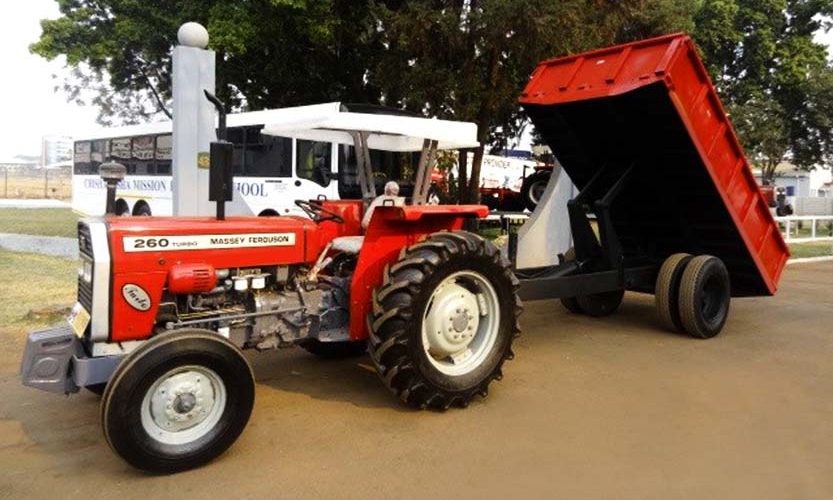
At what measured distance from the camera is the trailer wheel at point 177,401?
143 inches

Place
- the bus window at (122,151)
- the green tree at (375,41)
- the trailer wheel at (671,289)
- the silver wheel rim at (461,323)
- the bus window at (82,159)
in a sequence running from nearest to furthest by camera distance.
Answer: the silver wheel rim at (461,323)
the trailer wheel at (671,289)
the green tree at (375,41)
the bus window at (122,151)
the bus window at (82,159)

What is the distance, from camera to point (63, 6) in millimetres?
20516

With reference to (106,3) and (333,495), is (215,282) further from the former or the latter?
(106,3)

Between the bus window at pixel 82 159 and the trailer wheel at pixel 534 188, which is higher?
the bus window at pixel 82 159

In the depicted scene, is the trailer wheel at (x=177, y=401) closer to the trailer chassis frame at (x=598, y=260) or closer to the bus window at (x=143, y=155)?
the trailer chassis frame at (x=598, y=260)

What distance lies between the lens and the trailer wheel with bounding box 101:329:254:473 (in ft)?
11.9

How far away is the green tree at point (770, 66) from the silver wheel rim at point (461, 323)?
24.9 metres

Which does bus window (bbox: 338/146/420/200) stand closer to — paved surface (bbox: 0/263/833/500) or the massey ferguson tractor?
the massey ferguson tractor

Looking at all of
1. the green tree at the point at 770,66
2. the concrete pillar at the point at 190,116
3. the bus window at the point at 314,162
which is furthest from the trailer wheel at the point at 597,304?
the green tree at the point at 770,66

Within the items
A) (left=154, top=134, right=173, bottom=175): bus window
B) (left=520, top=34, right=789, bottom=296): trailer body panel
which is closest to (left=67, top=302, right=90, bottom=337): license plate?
(left=520, top=34, right=789, bottom=296): trailer body panel

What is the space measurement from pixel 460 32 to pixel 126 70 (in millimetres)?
15028

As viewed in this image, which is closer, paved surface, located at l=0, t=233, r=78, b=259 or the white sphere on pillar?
the white sphere on pillar

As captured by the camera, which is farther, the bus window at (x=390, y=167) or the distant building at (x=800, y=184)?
the distant building at (x=800, y=184)

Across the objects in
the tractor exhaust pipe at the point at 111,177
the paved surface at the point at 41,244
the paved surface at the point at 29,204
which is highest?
the tractor exhaust pipe at the point at 111,177
